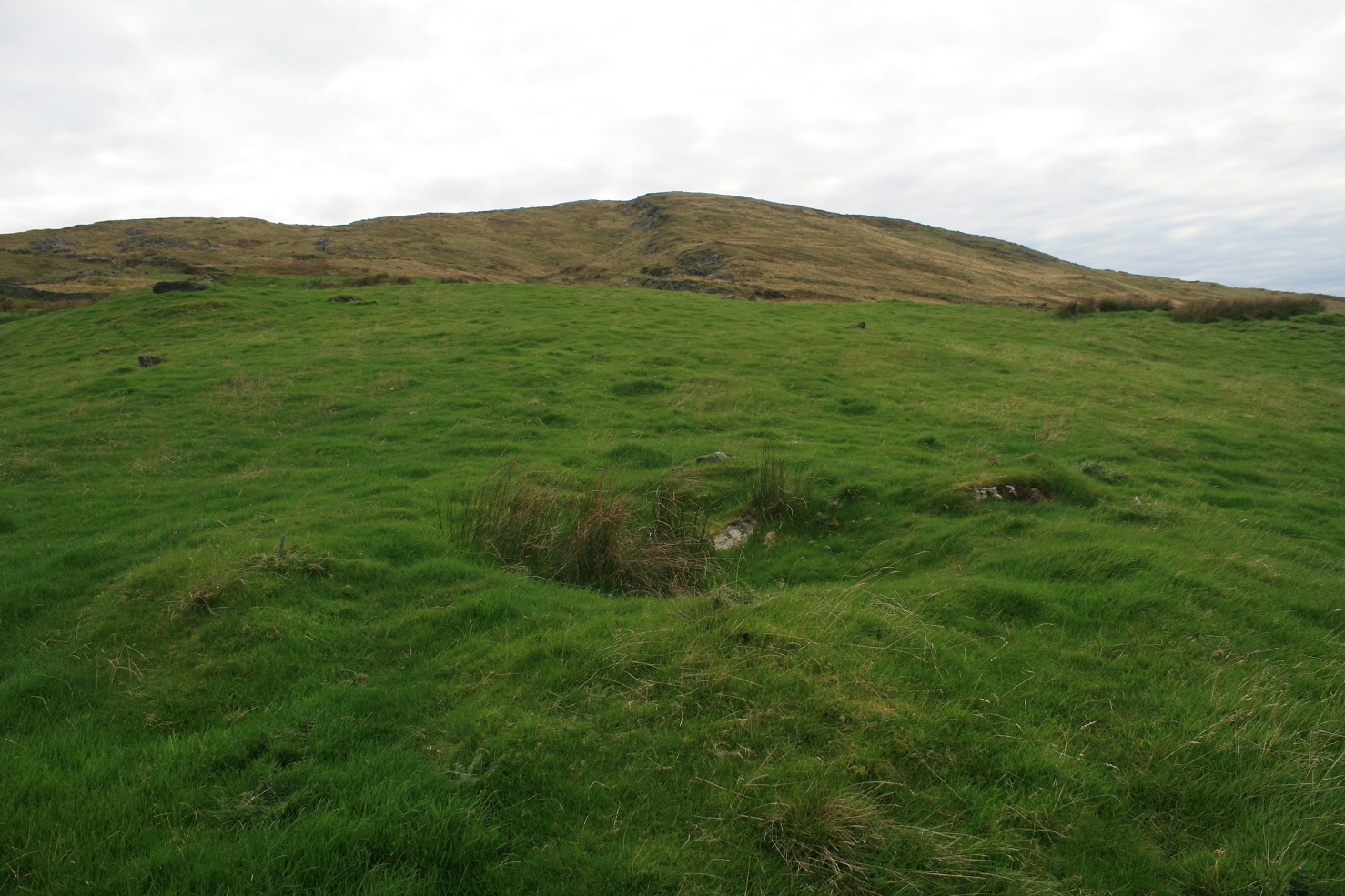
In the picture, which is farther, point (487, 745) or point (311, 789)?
point (487, 745)

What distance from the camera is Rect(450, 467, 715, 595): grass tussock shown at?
7.79m

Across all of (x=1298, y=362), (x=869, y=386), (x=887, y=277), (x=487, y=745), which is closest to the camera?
(x=487, y=745)

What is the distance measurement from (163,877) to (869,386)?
17986mm

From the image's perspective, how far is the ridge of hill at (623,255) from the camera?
46969 mm

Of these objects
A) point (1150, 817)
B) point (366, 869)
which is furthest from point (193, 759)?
point (1150, 817)

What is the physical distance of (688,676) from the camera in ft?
16.8

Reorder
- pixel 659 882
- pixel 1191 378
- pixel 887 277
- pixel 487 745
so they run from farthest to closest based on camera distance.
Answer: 1. pixel 887 277
2. pixel 1191 378
3. pixel 487 745
4. pixel 659 882

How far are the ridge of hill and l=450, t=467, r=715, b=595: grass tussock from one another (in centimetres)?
3328

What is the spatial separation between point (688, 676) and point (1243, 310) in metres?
38.8

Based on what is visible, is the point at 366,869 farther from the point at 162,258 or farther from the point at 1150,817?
the point at 162,258

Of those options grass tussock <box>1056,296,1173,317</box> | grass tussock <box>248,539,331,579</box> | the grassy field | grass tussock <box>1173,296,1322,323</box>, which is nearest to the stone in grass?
the grassy field

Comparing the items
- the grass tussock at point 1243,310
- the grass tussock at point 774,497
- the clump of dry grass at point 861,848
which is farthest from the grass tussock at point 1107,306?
the clump of dry grass at point 861,848

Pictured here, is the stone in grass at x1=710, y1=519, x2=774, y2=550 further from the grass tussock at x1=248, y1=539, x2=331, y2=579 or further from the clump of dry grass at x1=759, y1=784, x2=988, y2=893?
the clump of dry grass at x1=759, y1=784, x2=988, y2=893

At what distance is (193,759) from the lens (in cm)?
456
